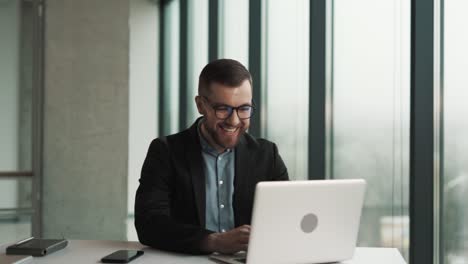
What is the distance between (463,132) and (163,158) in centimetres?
135

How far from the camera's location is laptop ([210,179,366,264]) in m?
2.20

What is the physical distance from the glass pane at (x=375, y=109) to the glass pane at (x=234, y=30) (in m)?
1.40

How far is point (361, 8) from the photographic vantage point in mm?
3857

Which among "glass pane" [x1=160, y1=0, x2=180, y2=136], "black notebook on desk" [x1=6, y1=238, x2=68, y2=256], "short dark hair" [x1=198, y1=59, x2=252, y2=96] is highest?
"glass pane" [x1=160, y1=0, x2=180, y2=136]

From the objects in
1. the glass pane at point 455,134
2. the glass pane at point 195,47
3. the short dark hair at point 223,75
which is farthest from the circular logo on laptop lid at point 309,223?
the glass pane at point 195,47

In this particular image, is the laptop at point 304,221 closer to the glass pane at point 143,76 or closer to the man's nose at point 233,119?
the man's nose at point 233,119

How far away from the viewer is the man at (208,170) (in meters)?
2.66

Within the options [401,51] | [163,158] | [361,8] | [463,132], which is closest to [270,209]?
[163,158]

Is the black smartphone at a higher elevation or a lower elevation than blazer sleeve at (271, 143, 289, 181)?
lower

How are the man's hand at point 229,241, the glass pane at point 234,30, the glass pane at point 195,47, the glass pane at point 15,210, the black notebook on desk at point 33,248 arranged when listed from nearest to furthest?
the man's hand at point 229,241
the black notebook on desk at point 33,248
the glass pane at point 234,30
the glass pane at point 15,210
the glass pane at point 195,47

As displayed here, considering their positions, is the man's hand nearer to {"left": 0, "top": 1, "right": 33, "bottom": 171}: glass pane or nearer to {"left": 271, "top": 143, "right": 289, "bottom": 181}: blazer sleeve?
{"left": 271, "top": 143, "right": 289, "bottom": 181}: blazer sleeve

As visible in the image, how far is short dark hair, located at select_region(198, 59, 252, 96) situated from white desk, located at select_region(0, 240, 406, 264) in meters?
0.65

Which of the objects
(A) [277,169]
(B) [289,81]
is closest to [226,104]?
(A) [277,169]

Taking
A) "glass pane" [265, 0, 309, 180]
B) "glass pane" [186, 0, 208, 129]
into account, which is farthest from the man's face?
"glass pane" [186, 0, 208, 129]
